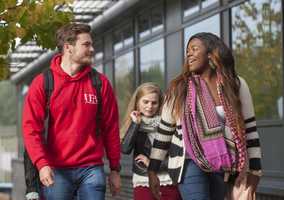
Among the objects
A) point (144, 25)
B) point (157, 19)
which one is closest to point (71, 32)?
point (157, 19)

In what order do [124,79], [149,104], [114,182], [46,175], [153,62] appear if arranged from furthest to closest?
[124,79] → [153,62] → [149,104] → [114,182] → [46,175]

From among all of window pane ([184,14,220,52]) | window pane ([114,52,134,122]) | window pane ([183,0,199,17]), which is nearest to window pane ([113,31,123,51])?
window pane ([114,52,134,122])

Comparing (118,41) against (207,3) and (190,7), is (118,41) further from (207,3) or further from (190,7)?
(207,3)

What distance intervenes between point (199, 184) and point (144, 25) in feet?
39.9

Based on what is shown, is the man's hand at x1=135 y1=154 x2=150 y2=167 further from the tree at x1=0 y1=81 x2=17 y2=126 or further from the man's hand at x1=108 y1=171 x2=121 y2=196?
the tree at x1=0 y1=81 x2=17 y2=126

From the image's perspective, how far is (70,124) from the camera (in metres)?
5.96

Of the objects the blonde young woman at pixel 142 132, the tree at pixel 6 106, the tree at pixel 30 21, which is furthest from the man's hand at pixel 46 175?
the tree at pixel 6 106

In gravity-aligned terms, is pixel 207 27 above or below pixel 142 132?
above

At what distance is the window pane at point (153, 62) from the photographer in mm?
15820

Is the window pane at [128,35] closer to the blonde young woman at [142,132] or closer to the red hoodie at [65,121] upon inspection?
the blonde young woman at [142,132]

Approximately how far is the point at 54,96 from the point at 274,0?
16.9 feet

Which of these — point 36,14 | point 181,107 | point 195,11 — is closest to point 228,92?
point 181,107

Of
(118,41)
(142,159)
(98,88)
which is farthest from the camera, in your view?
(118,41)

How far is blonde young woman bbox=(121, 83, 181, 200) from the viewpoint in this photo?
725cm
